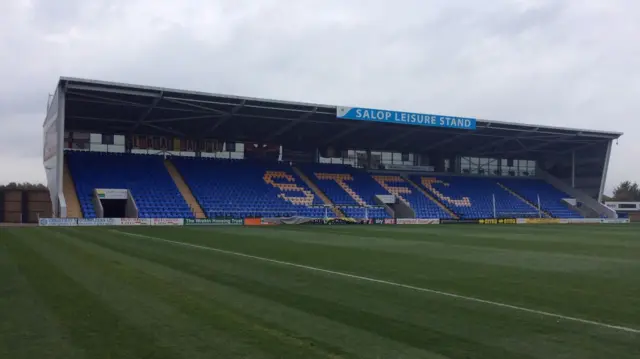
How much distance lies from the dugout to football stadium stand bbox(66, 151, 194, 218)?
1.69 meters

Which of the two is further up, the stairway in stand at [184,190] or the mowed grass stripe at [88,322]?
the stairway in stand at [184,190]

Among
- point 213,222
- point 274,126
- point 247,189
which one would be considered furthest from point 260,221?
point 274,126

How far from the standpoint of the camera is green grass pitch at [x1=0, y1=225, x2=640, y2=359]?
636 centimetres

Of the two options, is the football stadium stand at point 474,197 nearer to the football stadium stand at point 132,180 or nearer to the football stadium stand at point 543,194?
the football stadium stand at point 543,194

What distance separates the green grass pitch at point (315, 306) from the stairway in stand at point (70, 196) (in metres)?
21.8

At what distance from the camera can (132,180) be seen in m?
43.1

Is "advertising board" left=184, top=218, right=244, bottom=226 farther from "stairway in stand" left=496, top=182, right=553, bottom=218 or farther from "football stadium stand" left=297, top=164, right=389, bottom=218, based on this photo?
"stairway in stand" left=496, top=182, right=553, bottom=218

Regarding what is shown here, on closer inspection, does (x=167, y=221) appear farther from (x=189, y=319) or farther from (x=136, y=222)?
(x=189, y=319)

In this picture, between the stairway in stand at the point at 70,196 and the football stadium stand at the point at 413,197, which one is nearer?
the stairway in stand at the point at 70,196

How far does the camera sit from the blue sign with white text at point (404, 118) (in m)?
42.1

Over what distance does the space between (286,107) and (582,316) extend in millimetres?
34527

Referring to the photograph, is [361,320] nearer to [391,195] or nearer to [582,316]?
[582,316]

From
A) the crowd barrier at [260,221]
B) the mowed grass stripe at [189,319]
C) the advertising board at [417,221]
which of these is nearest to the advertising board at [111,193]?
the crowd barrier at [260,221]

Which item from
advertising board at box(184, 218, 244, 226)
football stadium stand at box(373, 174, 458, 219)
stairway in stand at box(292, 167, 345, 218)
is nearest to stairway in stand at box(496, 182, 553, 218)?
football stadium stand at box(373, 174, 458, 219)
